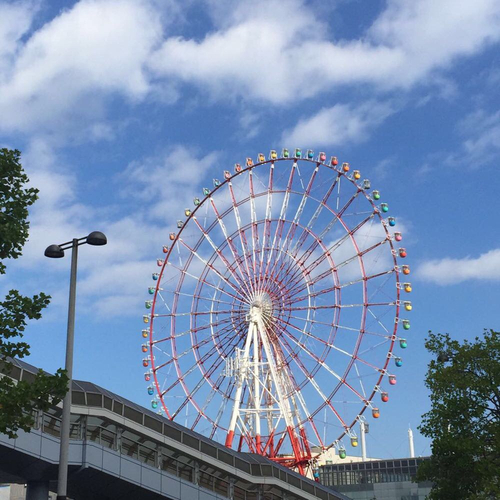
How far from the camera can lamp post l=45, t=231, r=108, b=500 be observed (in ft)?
66.3

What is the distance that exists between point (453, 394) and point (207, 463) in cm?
1061

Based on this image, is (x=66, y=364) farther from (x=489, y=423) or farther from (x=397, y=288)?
(x=397, y=288)

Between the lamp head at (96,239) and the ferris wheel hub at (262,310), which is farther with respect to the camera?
the ferris wheel hub at (262,310)

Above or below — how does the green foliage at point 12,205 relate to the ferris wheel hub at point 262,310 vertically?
below

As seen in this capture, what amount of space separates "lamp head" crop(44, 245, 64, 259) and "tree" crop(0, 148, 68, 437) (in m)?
1.31

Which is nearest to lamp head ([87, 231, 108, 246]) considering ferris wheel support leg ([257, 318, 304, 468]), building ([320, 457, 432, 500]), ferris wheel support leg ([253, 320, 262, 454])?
ferris wheel support leg ([257, 318, 304, 468])

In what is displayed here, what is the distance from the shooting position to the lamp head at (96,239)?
867 inches

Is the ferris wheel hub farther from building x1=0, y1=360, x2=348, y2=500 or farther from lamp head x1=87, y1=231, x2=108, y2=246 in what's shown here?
lamp head x1=87, y1=231, x2=108, y2=246

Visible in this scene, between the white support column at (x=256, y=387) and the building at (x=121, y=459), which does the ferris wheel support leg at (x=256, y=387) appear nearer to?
the white support column at (x=256, y=387)

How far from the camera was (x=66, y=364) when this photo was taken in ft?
68.6

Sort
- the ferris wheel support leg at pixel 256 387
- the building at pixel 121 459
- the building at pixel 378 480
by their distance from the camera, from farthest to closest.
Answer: the building at pixel 378 480
the ferris wheel support leg at pixel 256 387
the building at pixel 121 459

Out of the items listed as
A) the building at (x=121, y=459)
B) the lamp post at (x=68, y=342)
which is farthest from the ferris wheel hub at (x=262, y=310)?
the lamp post at (x=68, y=342)

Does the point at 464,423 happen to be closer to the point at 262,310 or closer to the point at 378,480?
the point at 262,310

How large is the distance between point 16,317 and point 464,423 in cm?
2115
